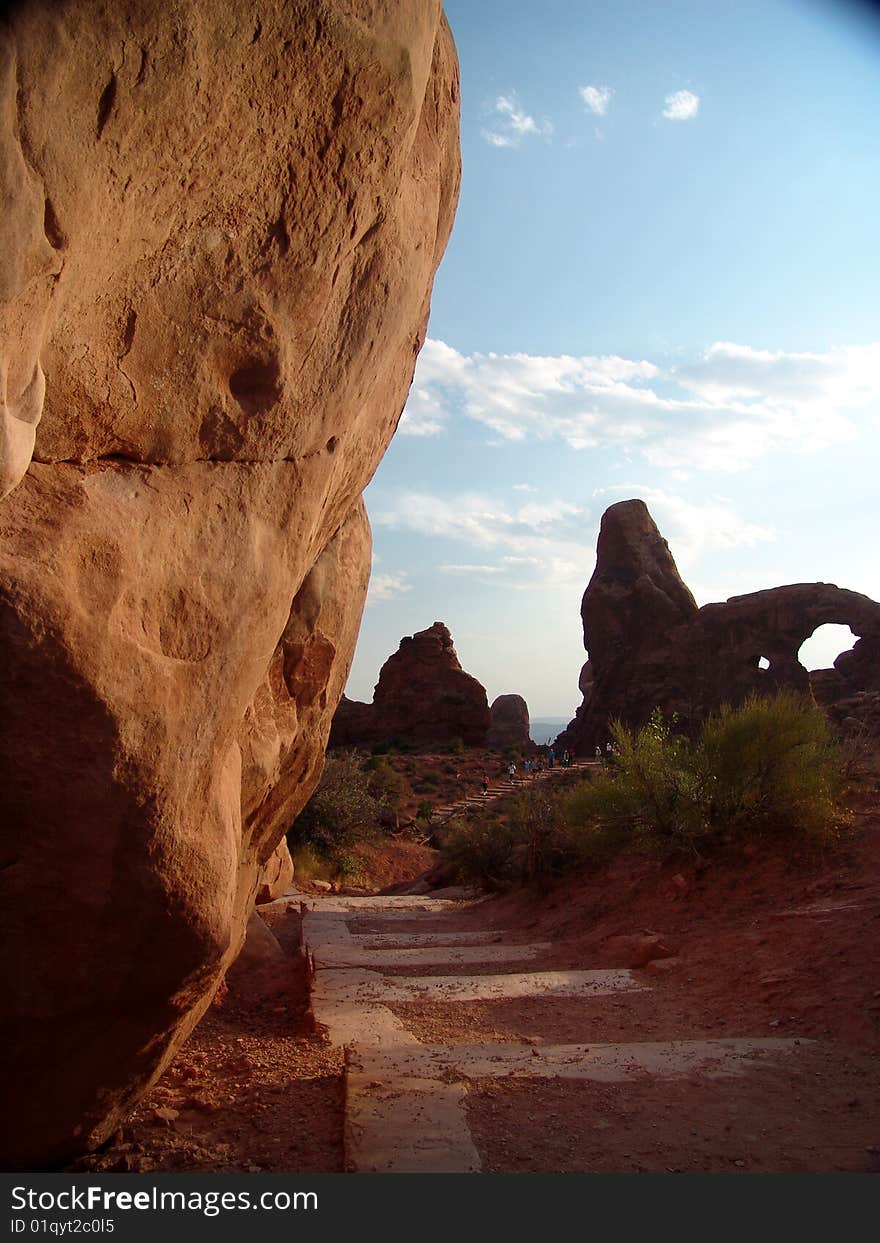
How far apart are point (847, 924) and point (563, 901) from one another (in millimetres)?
4916

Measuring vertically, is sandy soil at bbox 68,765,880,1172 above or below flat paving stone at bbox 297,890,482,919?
above

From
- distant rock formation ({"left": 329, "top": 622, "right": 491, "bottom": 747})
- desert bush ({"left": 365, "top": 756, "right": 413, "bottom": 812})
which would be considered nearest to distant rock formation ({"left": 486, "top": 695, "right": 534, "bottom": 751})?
distant rock formation ({"left": 329, "top": 622, "right": 491, "bottom": 747})

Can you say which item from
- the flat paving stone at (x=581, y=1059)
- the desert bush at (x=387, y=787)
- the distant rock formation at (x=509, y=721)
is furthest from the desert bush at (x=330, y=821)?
the distant rock formation at (x=509, y=721)

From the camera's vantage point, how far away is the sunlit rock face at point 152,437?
2.65 m

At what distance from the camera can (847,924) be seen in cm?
754

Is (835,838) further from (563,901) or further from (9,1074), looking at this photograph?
(9,1074)

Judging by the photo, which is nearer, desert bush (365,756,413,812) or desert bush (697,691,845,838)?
desert bush (697,691,845,838)

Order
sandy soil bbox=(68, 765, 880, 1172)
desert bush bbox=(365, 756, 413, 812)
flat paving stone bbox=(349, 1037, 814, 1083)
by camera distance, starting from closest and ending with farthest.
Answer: sandy soil bbox=(68, 765, 880, 1172)
flat paving stone bbox=(349, 1037, 814, 1083)
desert bush bbox=(365, 756, 413, 812)

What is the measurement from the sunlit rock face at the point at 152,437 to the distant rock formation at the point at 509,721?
2127 inches

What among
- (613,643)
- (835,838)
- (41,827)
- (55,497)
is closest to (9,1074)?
(41,827)

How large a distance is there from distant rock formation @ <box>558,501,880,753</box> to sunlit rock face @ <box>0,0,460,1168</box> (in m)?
36.5

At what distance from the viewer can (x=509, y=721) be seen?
204 ft

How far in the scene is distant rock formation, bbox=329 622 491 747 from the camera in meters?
50.6

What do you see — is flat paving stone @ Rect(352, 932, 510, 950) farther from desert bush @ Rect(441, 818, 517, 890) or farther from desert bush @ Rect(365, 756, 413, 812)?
desert bush @ Rect(365, 756, 413, 812)
